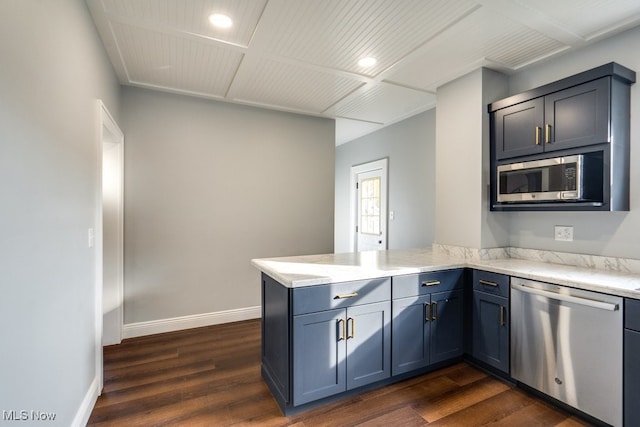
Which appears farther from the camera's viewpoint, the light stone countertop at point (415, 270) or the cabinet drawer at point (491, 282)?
the cabinet drawer at point (491, 282)

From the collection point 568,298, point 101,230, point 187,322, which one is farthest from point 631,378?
point 187,322

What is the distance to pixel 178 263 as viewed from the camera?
3438mm

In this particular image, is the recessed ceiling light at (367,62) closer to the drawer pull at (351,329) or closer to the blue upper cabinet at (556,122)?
the blue upper cabinet at (556,122)

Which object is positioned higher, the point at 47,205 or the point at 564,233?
the point at 47,205

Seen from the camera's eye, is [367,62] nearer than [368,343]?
No

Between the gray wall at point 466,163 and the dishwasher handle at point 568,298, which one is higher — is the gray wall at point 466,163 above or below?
above

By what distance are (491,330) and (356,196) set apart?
3.49 m

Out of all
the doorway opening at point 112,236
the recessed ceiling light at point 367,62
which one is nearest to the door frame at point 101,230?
the doorway opening at point 112,236

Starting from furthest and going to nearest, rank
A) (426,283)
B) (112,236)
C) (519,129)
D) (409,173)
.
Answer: (409,173), (112,236), (519,129), (426,283)

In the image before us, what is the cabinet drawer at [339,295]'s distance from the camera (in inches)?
77.3

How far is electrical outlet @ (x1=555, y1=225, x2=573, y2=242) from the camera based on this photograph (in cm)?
249

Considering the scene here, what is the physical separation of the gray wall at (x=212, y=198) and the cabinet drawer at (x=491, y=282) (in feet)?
6.87

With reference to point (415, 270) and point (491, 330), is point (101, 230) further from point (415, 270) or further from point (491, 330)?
point (491, 330)

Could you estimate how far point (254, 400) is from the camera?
2.17 meters
